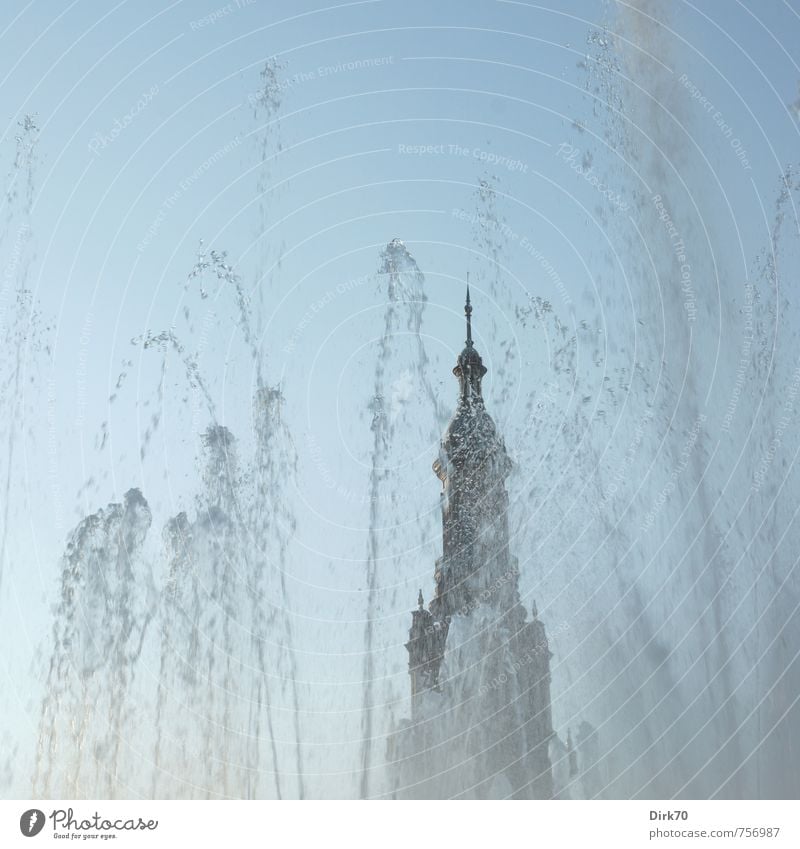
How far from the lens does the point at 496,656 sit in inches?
1515

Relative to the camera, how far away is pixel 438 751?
33406mm

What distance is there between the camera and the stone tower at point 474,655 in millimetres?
32844

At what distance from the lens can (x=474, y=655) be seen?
37.2 m

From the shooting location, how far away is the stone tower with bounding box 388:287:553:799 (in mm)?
32844

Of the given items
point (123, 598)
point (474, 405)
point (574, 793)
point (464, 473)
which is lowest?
point (574, 793)

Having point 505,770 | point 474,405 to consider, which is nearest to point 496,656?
point 505,770
